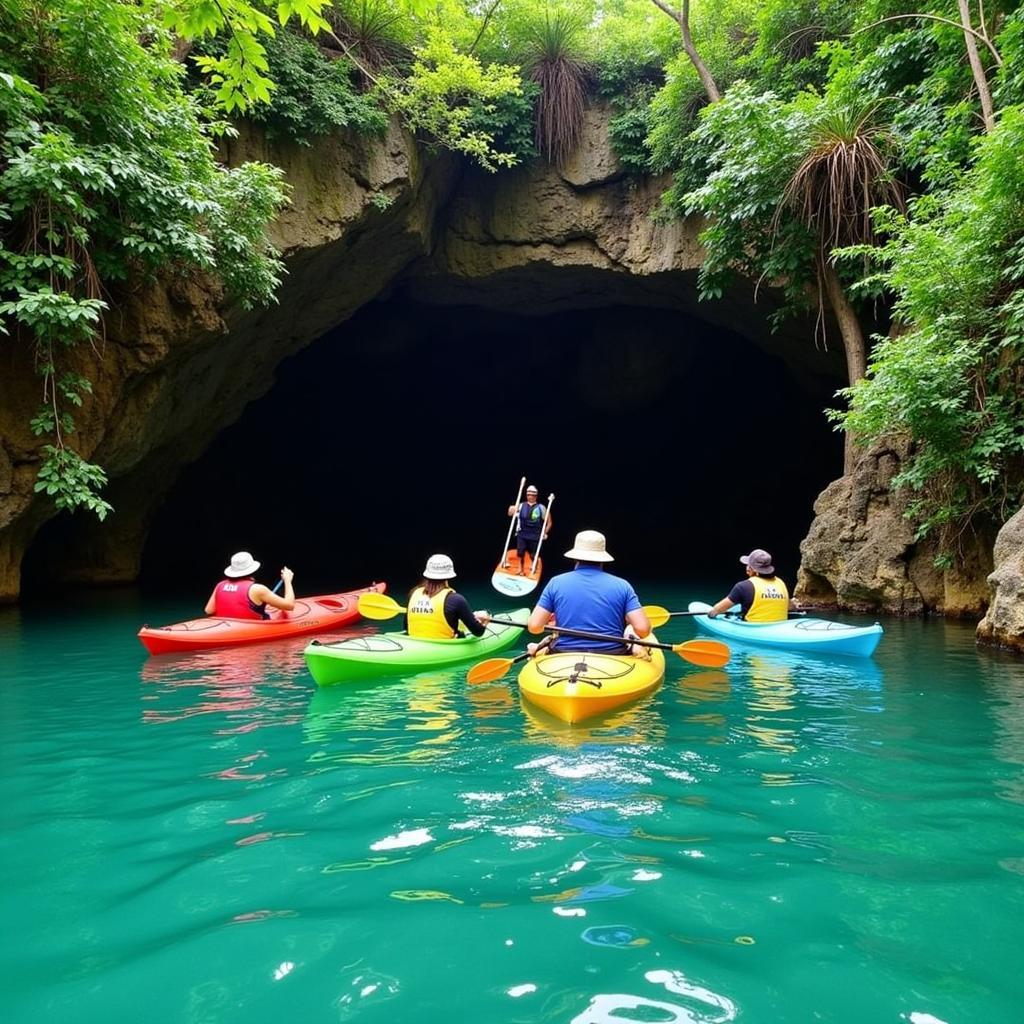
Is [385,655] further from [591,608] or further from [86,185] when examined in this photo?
[86,185]

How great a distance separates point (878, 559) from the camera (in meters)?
8.97

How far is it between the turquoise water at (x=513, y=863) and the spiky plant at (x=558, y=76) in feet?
37.4

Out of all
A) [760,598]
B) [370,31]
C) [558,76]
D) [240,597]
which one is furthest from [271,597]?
[558,76]

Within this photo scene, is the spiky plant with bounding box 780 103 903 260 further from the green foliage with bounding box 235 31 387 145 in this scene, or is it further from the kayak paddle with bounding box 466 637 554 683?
the kayak paddle with bounding box 466 637 554 683

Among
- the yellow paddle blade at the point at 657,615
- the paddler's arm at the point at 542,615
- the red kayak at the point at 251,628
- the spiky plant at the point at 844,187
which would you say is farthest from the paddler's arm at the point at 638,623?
the spiky plant at the point at 844,187

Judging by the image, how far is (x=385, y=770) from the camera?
11.1 feet

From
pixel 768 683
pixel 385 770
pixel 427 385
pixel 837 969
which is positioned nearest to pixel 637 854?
pixel 837 969

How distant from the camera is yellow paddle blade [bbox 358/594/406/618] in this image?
6.99m

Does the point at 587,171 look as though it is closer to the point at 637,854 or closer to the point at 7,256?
the point at 7,256

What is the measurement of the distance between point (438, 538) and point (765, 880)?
2307cm

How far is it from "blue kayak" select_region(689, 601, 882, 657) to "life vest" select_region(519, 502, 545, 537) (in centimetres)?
476

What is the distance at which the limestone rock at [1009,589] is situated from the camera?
5.95m

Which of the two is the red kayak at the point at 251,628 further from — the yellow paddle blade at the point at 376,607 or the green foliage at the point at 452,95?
the green foliage at the point at 452,95

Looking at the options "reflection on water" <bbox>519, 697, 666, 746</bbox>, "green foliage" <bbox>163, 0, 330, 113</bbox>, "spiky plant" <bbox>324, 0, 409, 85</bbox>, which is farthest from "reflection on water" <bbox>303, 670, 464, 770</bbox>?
"spiky plant" <bbox>324, 0, 409, 85</bbox>
